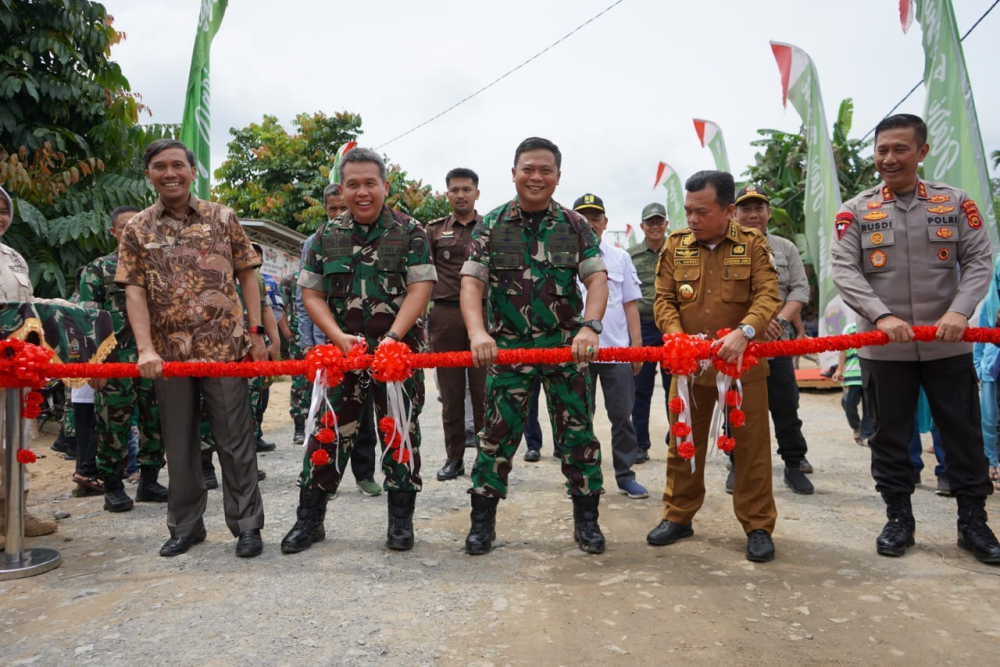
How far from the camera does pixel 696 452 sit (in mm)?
3672

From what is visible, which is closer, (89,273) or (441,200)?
(89,273)

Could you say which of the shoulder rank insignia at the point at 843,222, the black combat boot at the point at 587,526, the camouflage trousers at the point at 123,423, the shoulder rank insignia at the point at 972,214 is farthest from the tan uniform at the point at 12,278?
the shoulder rank insignia at the point at 972,214

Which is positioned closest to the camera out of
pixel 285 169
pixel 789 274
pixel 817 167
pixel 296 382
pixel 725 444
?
pixel 725 444

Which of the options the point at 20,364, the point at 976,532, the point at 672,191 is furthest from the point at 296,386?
the point at 672,191

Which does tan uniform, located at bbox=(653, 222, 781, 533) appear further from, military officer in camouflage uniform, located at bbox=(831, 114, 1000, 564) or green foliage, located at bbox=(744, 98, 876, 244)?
green foliage, located at bbox=(744, 98, 876, 244)


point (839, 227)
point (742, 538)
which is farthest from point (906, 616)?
point (839, 227)

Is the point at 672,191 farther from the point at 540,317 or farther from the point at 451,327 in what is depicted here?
the point at 540,317

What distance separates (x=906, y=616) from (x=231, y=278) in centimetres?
351

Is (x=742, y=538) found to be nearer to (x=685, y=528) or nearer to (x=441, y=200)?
(x=685, y=528)

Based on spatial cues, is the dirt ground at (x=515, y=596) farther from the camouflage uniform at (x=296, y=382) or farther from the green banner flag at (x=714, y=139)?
the green banner flag at (x=714, y=139)

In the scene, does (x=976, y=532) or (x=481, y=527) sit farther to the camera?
(x=481, y=527)

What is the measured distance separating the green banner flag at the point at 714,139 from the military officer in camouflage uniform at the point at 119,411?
13312 millimetres

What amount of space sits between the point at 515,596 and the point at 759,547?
50.9 inches

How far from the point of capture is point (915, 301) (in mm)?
3459
